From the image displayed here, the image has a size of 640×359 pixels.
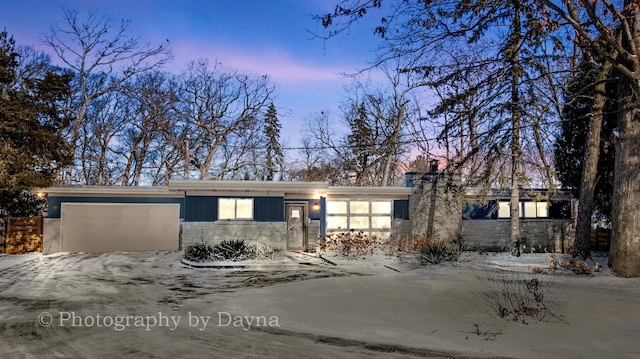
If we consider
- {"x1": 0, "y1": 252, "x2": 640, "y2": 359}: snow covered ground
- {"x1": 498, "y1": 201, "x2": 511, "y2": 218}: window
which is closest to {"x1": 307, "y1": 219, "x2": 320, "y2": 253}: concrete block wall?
{"x1": 0, "y1": 252, "x2": 640, "y2": 359}: snow covered ground

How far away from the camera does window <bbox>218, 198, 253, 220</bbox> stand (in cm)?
1692

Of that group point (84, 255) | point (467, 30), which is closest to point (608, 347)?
point (467, 30)

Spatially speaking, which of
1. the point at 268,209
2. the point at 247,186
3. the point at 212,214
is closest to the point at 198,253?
the point at 212,214

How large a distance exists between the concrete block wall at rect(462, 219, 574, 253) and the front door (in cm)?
681

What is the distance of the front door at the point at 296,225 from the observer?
59.1ft

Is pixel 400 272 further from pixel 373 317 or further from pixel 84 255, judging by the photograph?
pixel 84 255

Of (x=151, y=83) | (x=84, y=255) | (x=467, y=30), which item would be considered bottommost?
(x=84, y=255)

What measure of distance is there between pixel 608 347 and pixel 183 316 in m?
5.68

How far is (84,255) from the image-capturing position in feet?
53.7

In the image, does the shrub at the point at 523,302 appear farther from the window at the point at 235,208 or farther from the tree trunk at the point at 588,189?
the window at the point at 235,208

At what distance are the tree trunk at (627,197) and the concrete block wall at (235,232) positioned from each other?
35.5ft

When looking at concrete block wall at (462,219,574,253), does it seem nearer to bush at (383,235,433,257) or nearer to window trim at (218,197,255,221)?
bush at (383,235,433,257)

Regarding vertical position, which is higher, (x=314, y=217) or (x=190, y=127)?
(x=190, y=127)

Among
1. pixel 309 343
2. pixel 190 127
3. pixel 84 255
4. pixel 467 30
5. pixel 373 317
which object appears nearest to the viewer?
pixel 309 343
